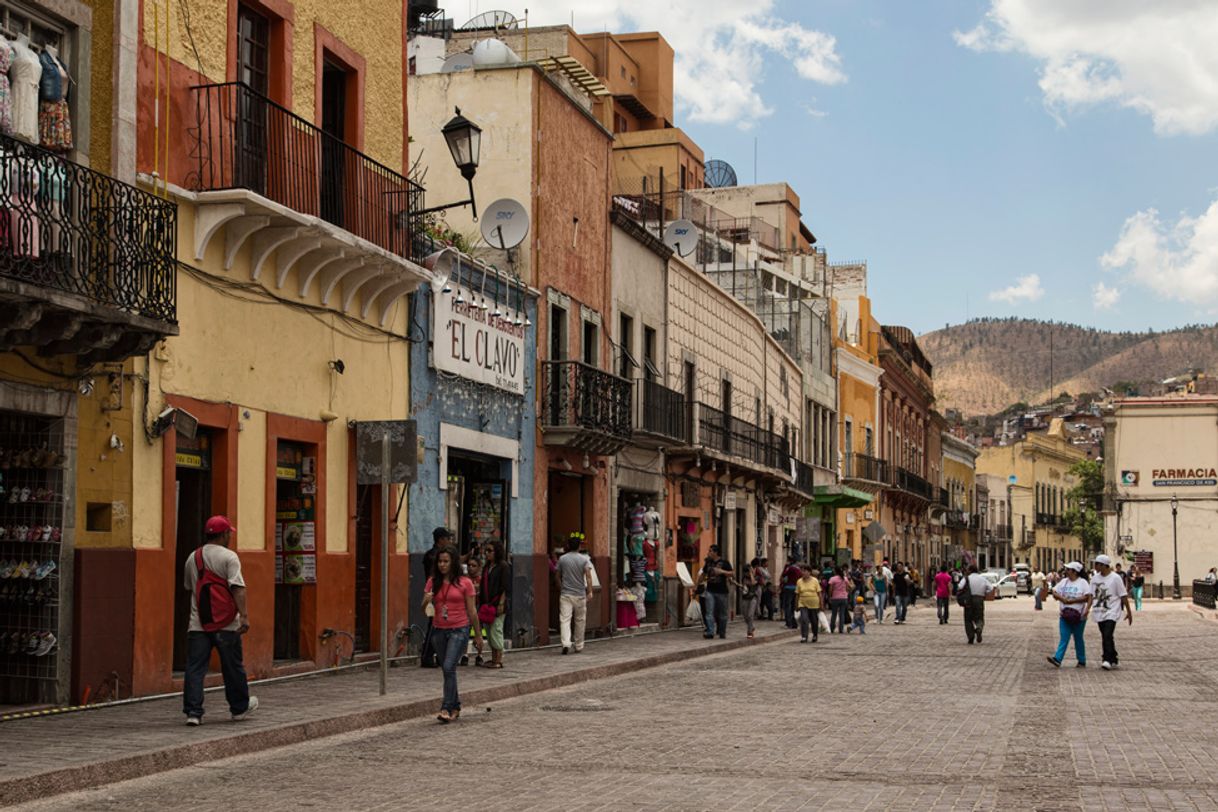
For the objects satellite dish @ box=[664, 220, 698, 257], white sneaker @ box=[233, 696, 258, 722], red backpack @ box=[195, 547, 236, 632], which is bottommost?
white sneaker @ box=[233, 696, 258, 722]

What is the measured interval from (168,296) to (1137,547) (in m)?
66.4

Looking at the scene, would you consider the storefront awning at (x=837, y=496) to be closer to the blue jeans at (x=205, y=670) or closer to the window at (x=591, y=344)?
the window at (x=591, y=344)

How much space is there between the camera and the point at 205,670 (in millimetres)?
12648

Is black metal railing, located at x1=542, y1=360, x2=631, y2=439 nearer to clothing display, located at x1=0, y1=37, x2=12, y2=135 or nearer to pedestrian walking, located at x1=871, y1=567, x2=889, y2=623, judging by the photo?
clothing display, located at x1=0, y1=37, x2=12, y2=135

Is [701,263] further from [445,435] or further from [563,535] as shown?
[445,435]

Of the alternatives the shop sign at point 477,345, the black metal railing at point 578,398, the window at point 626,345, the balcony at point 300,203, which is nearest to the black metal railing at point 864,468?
the window at point 626,345

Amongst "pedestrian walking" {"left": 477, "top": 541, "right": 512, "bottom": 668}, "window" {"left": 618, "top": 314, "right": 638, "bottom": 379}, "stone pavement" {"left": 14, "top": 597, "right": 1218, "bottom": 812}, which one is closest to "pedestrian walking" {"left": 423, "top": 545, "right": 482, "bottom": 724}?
"stone pavement" {"left": 14, "top": 597, "right": 1218, "bottom": 812}

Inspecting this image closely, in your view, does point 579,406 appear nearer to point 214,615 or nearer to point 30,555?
point 30,555

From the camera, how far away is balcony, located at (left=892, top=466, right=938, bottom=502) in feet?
208

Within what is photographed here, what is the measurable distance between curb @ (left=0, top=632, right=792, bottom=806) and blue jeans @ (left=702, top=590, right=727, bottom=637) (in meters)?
10.3

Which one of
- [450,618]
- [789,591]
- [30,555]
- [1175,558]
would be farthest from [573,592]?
[1175,558]

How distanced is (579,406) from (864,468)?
3358 cm

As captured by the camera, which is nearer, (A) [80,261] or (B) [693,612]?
(A) [80,261]

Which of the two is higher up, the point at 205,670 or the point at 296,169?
the point at 296,169
